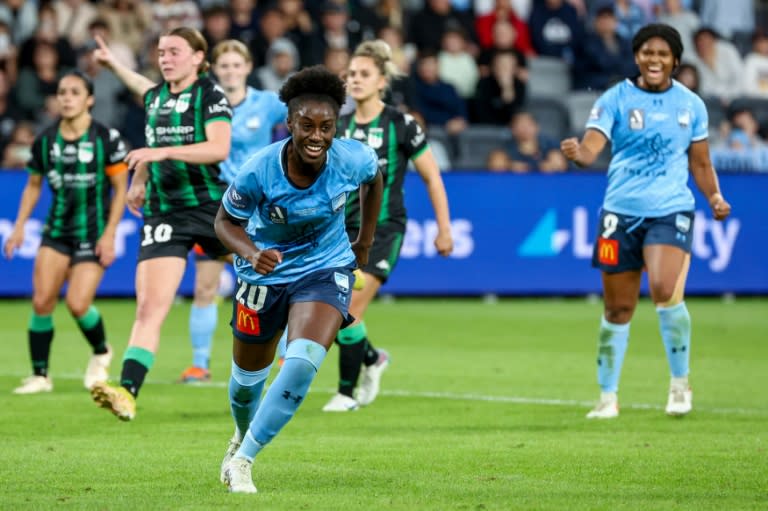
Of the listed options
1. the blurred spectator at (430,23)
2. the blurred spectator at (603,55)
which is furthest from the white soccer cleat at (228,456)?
the blurred spectator at (603,55)

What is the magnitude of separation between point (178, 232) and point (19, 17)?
43.3ft

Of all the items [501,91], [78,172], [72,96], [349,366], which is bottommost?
[501,91]

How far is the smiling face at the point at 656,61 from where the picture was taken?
9930 mm

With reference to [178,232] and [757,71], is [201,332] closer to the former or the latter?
[178,232]

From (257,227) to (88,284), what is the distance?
454cm

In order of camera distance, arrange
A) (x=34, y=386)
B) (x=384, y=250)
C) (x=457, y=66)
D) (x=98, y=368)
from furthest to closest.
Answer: (x=457, y=66) < (x=98, y=368) < (x=34, y=386) < (x=384, y=250)

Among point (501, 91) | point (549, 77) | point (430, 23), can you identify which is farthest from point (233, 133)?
point (549, 77)

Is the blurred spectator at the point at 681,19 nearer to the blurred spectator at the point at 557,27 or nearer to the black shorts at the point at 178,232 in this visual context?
the blurred spectator at the point at 557,27

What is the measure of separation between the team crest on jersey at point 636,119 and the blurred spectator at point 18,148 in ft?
35.2

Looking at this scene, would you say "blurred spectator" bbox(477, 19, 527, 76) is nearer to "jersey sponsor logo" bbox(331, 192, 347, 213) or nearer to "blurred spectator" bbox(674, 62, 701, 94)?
"blurred spectator" bbox(674, 62, 701, 94)

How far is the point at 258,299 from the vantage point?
284 inches

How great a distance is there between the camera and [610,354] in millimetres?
10195

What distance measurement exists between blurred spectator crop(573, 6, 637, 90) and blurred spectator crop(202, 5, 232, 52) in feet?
19.1

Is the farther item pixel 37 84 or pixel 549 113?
pixel 549 113
